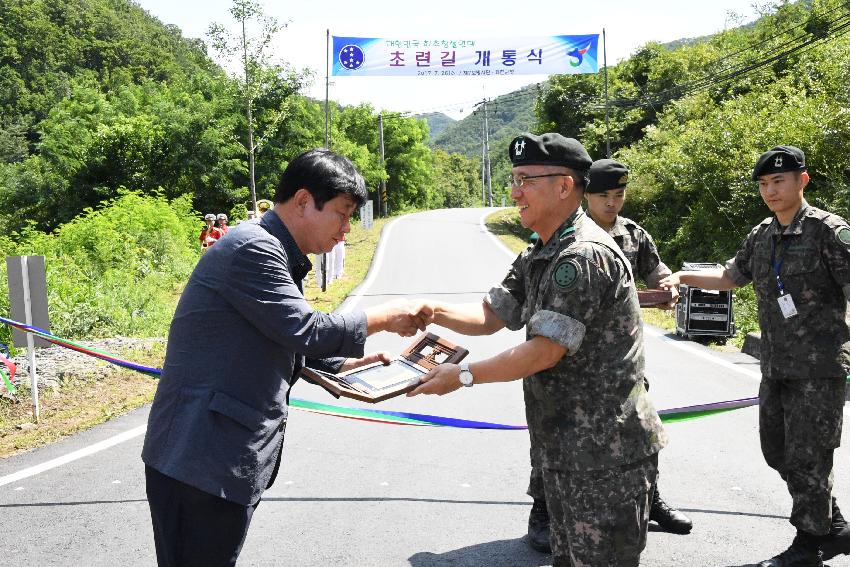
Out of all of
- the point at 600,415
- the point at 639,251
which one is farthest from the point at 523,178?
the point at 639,251

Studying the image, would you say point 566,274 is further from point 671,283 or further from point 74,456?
point 74,456

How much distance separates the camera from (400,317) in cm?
299

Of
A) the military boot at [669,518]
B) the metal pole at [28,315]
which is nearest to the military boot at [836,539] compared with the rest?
the military boot at [669,518]

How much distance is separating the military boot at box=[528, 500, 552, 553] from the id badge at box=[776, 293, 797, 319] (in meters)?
1.55

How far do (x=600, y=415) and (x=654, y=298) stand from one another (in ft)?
5.27

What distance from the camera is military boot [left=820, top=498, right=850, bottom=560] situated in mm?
3729

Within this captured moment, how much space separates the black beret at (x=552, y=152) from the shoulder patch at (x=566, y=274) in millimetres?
373

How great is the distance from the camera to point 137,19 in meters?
122

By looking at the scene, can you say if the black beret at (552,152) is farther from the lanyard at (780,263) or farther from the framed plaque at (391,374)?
the lanyard at (780,263)

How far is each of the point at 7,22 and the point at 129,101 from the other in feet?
164

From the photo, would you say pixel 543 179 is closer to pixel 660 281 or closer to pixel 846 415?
pixel 660 281

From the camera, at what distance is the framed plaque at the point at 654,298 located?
3938 mm

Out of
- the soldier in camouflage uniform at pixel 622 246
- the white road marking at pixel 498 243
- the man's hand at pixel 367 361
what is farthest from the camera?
the white road marking at pixel 498 243

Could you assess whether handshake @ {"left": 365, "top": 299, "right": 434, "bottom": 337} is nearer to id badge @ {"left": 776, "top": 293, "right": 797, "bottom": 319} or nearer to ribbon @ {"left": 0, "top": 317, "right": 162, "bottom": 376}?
ribbon @ {"left": 0, "top": 317, "right": 162, "bottom": 376}
